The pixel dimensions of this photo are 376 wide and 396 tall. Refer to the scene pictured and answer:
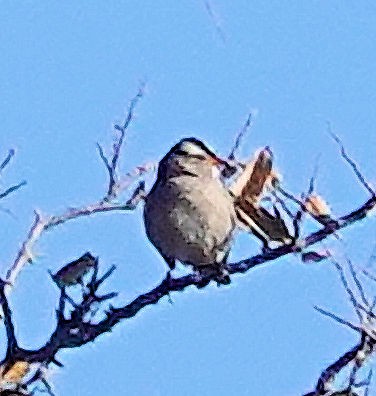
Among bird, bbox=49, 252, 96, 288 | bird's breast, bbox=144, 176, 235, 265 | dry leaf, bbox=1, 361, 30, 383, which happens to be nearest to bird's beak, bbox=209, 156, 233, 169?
bird's breast, bbox=144, 176, 235, 265

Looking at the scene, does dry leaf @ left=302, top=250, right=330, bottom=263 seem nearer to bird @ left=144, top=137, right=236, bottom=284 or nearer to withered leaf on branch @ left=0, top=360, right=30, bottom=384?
withered leaf on branch @ left=0, top=360, right=30, bottom=384

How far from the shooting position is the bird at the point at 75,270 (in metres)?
5.41

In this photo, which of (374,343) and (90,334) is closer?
(374,343)

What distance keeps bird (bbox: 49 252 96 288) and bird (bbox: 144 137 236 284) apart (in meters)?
1.82

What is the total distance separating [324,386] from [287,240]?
0.78 m

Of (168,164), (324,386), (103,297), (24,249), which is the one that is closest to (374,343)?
(324,386)

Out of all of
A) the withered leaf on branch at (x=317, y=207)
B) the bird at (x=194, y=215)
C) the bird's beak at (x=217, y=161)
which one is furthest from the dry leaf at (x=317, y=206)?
the bird at (x=194, y=215)

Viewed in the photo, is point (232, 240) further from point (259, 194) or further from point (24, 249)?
point (24, 249)

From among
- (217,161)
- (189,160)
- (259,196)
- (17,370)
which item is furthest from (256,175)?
(189,160)

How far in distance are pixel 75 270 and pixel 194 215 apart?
7.21 feet

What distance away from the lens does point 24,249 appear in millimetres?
5453

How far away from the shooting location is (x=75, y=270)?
548 cm

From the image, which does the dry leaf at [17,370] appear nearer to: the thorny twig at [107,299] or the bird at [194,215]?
the thorny twig at [107,299]

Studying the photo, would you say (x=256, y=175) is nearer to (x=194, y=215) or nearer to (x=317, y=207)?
(x=317, y=207)
